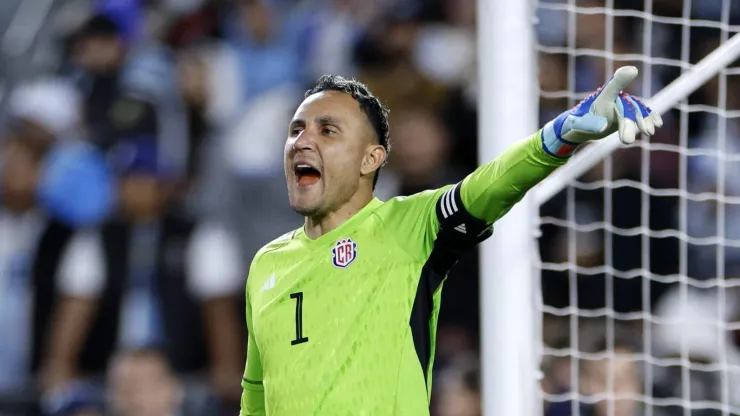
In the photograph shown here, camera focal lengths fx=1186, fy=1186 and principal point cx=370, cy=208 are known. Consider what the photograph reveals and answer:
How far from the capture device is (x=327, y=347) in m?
3.29

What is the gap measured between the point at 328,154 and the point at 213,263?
134 inches

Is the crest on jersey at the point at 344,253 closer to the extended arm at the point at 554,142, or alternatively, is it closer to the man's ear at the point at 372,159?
the man's ear at the point at 372,159

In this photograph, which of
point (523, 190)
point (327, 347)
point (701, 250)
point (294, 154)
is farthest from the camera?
point (701, 250)

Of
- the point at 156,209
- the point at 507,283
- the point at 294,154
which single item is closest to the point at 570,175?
the point at 507,283

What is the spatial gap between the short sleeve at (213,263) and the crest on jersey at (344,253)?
3336mm

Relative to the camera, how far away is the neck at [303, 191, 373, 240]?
354 cm

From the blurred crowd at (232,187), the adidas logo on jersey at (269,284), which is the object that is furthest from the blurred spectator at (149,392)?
the adidas logo on jersey at (269,284)

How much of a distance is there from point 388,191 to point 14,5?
134 inches

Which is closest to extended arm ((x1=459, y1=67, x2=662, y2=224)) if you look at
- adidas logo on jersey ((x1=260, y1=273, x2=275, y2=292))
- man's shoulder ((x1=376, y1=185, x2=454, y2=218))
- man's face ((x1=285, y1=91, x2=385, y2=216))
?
man's shoulder ((x1=376, y1=185, x2=454, y2=218))

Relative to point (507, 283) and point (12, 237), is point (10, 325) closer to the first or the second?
point (12, 237)

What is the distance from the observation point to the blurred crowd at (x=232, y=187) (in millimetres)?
5906

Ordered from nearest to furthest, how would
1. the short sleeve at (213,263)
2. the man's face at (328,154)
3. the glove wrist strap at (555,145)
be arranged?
the glove wrist strap at (555,145) → the man's face at (328,154) → the short sleeve at (213,263)

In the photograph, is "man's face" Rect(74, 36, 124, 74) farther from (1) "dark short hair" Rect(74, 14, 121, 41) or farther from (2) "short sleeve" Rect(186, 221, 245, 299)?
(2) "short sleeve" Rect(186, 221, 245, 299)

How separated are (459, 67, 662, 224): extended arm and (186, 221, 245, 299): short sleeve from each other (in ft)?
12.1
